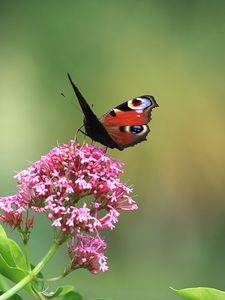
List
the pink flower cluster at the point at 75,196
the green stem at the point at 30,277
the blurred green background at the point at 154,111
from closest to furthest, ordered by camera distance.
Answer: the green stem at the point at 30,277 < the pink flower cluster at the point at 75,196 < the blurred green background at the point at 154,111

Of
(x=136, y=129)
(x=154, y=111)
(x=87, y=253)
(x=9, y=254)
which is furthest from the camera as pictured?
(x=154, y=111)

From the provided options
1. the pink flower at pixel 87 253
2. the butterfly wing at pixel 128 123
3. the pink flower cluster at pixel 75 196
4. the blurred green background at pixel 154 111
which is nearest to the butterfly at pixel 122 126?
the butterfly wing at pixel 128 123

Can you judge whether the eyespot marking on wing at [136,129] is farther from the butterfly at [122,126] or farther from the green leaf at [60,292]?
the green leaf at [60,292]

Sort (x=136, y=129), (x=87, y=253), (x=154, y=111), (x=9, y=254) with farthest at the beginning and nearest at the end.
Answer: (x=154, y=111), (x=136, y=129), (x=87, y=253), (x=9, y=254)

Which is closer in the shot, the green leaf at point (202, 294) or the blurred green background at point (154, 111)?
the green leaf at point (202, 294)

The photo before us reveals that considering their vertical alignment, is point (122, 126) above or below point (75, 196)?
above

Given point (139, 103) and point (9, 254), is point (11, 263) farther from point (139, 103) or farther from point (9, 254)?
point (139, 103)

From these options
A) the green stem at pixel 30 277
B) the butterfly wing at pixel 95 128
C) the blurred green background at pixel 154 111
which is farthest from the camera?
the blurred green background at pixel 154 111

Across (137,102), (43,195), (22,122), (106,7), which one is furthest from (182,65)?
(43,195)

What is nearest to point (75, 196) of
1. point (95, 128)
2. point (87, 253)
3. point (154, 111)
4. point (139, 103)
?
point (87, 253)
